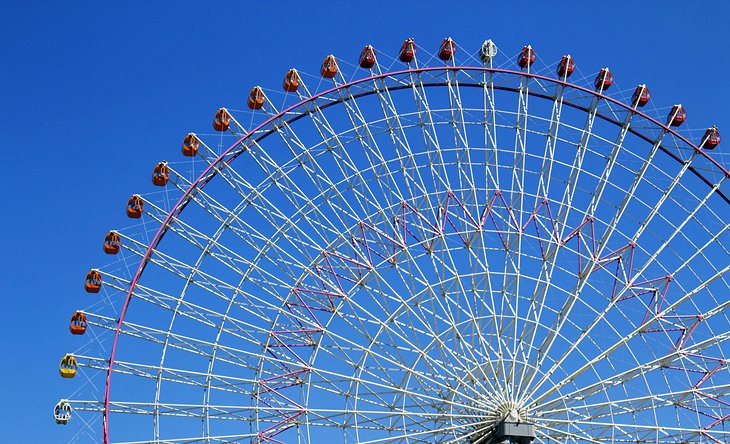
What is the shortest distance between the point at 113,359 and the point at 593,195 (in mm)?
20084

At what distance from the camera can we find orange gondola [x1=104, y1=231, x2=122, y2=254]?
47062 millimetres

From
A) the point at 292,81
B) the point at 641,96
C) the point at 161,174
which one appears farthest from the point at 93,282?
the point at 641,96

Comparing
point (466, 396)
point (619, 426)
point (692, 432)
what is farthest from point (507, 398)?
point (692, 432)

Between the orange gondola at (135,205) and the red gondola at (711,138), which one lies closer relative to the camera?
the orange gondola at (135,205)

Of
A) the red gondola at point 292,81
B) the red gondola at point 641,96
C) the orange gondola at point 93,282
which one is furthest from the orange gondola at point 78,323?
the red gondola at point 641,96

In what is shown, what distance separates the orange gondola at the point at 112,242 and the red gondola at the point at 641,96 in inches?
896

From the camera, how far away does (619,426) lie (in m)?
44.2

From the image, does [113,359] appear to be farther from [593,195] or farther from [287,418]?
[593,195]

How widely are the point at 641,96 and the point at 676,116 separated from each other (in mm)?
1847

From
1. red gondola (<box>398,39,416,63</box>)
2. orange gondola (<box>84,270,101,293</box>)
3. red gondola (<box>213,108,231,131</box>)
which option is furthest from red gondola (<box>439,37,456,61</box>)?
orange gondola (<box>84,270,101,293</box>)

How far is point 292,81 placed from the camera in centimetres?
4831

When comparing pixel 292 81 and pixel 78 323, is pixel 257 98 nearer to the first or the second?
pixel 292 81

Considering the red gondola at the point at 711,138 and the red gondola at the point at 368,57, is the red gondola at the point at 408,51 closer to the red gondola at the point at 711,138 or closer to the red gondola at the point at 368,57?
the red gondola at the point at 368,57

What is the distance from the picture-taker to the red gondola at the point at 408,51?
164ft
